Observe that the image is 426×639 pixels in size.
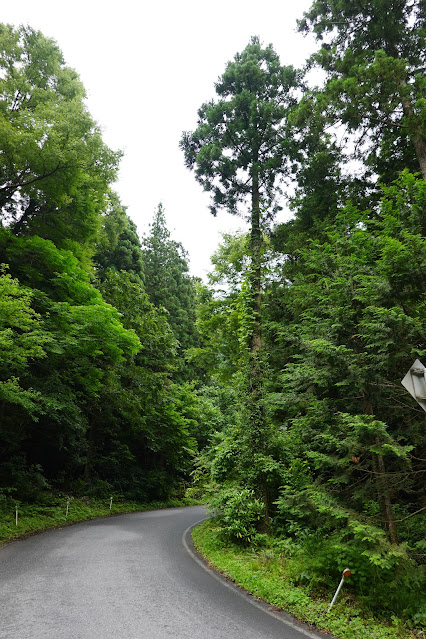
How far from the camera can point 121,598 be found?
18.1 feet

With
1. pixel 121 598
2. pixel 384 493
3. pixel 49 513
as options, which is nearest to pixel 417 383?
pixel 384 493

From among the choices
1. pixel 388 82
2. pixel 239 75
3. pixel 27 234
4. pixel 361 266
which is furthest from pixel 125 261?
pixel 361 266

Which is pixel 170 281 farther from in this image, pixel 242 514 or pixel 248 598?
pixel 248 598

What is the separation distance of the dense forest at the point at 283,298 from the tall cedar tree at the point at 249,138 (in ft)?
0.22

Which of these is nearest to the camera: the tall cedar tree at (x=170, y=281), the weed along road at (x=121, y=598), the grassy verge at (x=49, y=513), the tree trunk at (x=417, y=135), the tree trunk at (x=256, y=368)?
the weed along road at (x=121, y=598)

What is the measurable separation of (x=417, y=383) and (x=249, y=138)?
11.1 meters

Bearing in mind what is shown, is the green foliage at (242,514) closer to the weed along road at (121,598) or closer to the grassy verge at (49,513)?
the weed along road at (121,598)

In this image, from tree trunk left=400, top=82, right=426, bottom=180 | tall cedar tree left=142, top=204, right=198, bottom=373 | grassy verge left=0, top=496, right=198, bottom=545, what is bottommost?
grassy verge left=0, top=496, right=198, bottom=545

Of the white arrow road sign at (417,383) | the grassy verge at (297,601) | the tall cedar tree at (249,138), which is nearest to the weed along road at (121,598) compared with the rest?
the grassy verge at (297,601)

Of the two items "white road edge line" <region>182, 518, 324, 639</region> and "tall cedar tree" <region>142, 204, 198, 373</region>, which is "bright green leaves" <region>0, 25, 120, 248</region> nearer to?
"white road edge line" <region>182, 518, 324, 639</region>

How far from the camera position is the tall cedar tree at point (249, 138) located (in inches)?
498

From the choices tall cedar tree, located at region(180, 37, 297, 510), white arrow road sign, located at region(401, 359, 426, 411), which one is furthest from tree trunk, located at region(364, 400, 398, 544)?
tall cedar tree, located at region(180, 37, 297, 510)

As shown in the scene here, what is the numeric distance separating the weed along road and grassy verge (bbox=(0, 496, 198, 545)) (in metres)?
1.73

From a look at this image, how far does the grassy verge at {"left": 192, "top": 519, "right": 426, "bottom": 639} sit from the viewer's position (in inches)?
178
